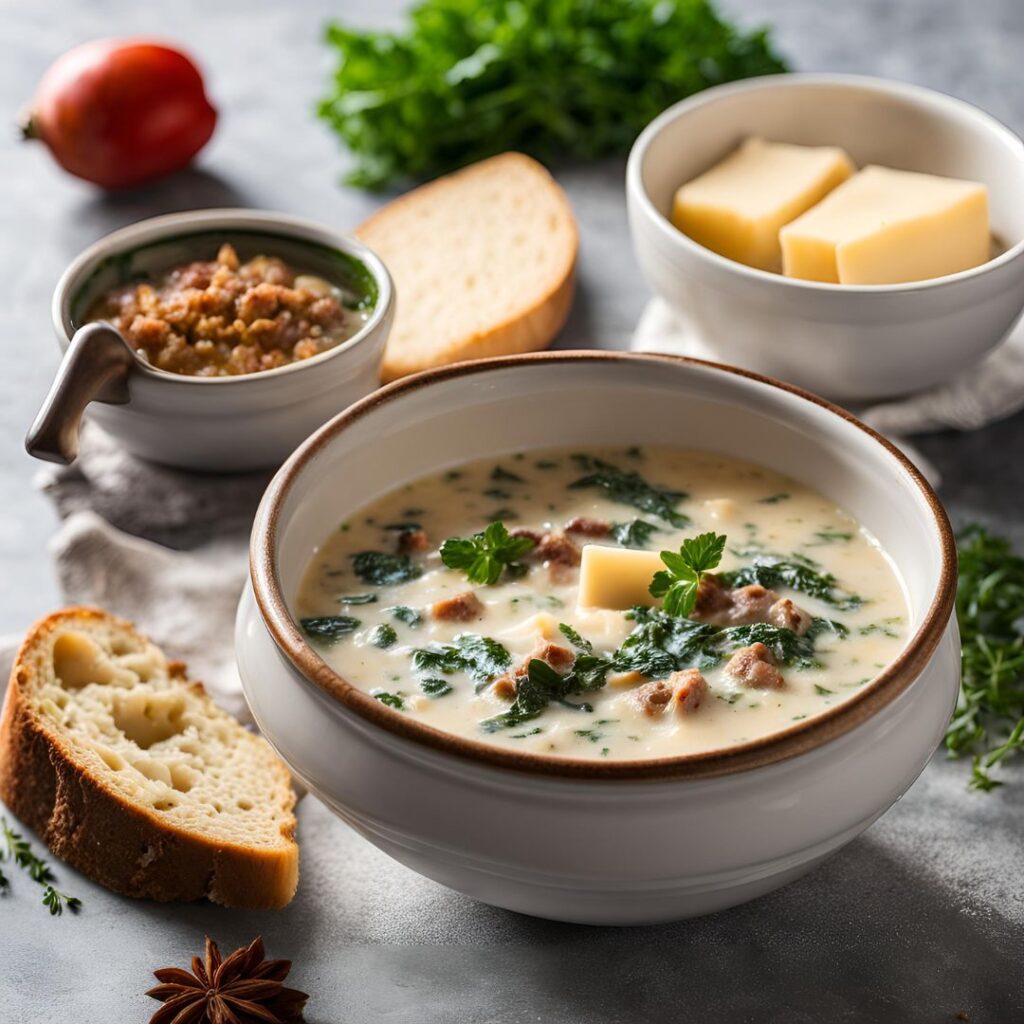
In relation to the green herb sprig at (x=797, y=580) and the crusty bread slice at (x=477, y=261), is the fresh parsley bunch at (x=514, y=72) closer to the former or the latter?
the crusty bread slice at (x=477, y=261)

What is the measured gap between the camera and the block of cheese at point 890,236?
320cm

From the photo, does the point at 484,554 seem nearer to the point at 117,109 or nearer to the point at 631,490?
the point at 631,490

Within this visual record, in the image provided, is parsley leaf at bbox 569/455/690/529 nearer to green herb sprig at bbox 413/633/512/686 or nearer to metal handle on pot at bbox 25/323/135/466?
green herb sprig at bbox 413/633/512/686

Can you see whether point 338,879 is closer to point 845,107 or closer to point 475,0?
point 845,107

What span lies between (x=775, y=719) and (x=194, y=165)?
3082mm

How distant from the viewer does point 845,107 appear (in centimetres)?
383

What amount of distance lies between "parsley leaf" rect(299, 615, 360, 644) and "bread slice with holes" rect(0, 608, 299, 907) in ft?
1.09

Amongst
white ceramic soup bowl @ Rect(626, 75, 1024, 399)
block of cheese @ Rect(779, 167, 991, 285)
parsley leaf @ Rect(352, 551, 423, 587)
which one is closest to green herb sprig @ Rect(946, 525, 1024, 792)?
white ceramic soup bowl @ Rect(626, 75, 1024, 399)

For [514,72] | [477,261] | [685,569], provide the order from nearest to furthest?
[685,569] → [477,261] → [514,72]

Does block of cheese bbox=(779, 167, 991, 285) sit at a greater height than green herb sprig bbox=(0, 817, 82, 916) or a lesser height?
greater

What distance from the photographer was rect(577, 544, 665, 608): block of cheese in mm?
2352

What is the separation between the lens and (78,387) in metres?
2.81

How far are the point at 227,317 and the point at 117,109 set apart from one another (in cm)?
130

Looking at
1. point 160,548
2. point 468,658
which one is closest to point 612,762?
point 468,658
